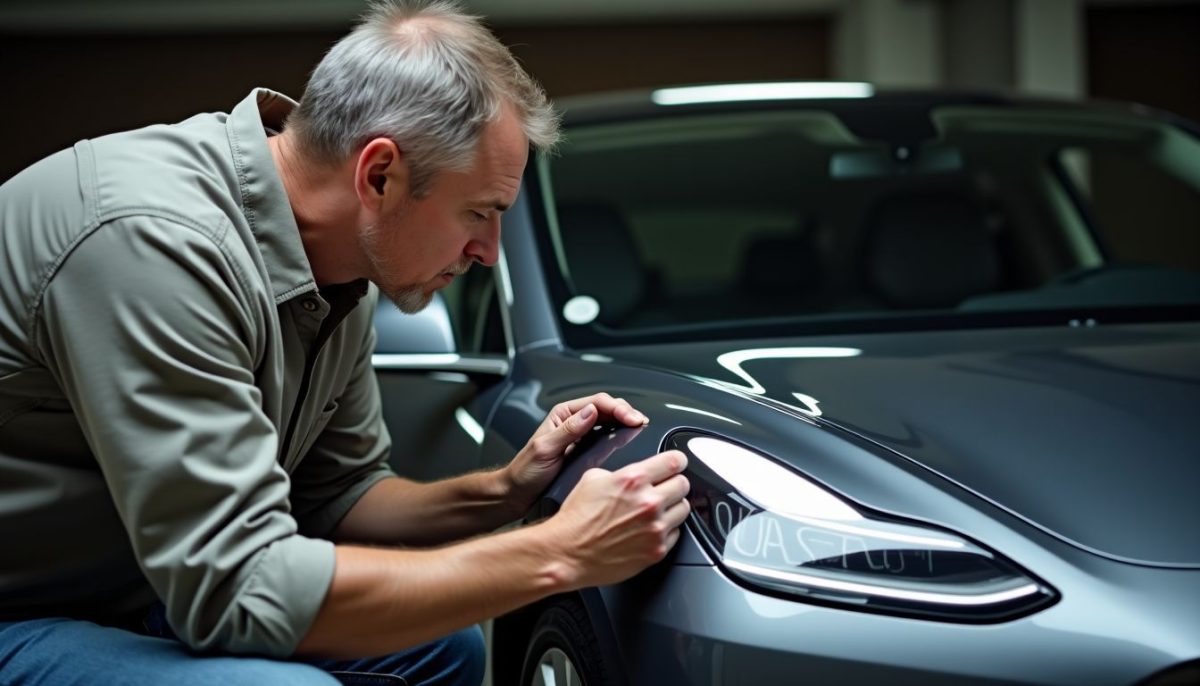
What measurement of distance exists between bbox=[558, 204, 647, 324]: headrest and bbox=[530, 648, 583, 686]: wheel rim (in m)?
0.81

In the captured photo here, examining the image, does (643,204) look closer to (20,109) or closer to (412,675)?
(412,675)

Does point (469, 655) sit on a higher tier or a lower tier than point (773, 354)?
lower

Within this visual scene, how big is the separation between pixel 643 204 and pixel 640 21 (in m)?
2.83

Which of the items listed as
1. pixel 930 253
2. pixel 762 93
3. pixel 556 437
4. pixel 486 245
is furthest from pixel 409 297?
pixel 930 253

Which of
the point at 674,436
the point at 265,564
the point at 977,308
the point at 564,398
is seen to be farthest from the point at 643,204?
the point at 265,564

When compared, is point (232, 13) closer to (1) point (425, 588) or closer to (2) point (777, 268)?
(2) point (777, 268)

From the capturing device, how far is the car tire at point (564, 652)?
1514 millimetres

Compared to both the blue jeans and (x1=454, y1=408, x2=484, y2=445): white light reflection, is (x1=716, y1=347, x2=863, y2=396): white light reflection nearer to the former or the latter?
(x1=454, y1=408, x2=484, y2=445): white light reflection

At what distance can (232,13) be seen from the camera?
22.0 ft

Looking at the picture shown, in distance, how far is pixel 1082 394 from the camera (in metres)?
1.64

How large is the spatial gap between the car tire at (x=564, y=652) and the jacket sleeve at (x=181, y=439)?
0.35 metres

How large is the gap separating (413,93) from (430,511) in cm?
63

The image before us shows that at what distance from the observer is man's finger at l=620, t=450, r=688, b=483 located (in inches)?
55.9

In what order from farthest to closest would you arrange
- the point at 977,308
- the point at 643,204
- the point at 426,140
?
the point at 643,204, the point at 977,308, the point at 426,140
